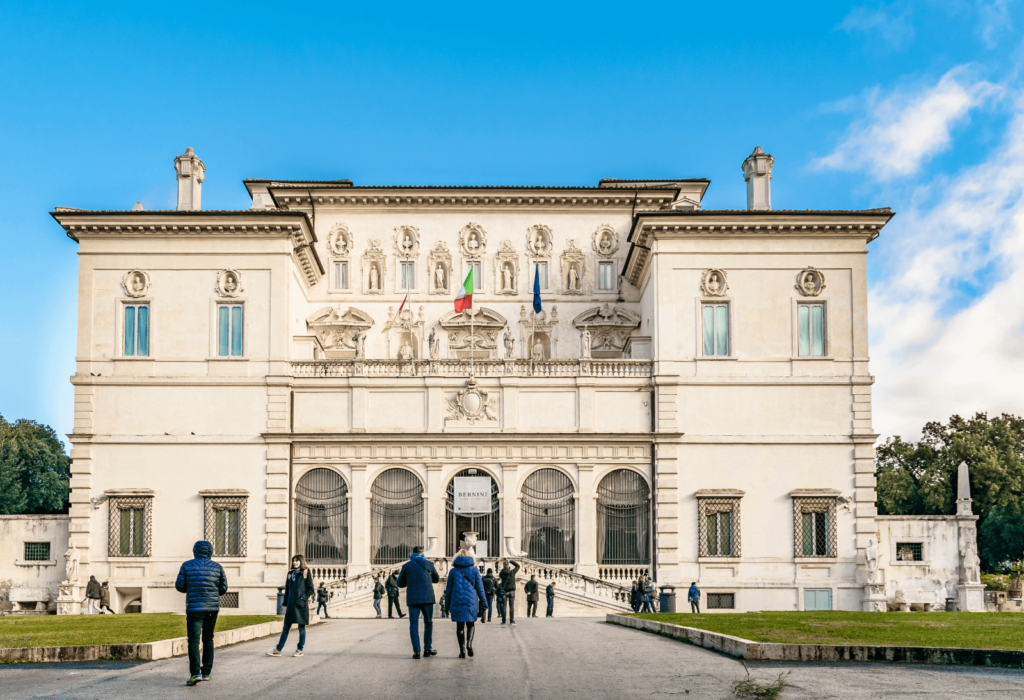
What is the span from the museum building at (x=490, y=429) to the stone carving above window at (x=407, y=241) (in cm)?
643

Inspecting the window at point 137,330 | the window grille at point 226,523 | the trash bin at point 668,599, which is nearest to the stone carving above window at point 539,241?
the window at point 137,330

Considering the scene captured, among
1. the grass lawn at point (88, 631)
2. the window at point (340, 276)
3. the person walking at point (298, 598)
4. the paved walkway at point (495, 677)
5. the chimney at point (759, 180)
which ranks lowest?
the grass lawn at point (88, 631)

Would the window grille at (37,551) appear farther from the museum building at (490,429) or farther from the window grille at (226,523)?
the window grille at (226,523)

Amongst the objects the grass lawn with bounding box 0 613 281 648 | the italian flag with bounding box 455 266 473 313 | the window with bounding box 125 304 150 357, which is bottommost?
the grass lawn with bounding box 0 613 281 648

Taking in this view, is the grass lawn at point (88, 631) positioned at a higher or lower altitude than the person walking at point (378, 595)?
higher

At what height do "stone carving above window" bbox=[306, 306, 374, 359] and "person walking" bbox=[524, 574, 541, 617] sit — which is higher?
"stone carving above window" bbox=[306, 306, 374, 359]

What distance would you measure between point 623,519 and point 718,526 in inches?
144

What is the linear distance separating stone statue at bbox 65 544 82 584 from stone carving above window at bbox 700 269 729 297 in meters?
26.1

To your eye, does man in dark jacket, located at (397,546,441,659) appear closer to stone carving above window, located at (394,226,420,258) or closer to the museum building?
the museum building

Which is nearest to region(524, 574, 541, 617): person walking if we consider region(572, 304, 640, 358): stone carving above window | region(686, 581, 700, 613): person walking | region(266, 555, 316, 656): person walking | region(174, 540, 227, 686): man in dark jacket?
region(686, 581, 700, 613): person walking

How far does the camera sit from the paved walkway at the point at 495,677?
44.3 feet

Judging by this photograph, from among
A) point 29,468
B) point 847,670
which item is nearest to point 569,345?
point 847,670

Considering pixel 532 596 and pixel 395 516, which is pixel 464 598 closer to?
pixel 532 596

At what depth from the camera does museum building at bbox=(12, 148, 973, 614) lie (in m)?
41.3
